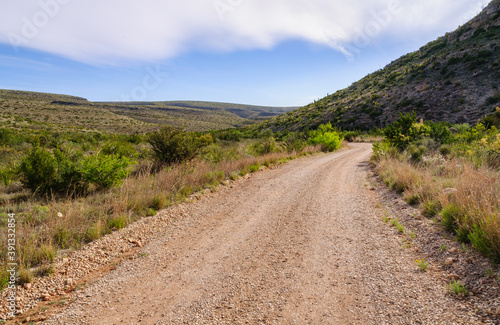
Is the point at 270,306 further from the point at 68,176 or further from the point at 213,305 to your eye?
the point at 68,176

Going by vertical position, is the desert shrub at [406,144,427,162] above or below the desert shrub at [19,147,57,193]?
above

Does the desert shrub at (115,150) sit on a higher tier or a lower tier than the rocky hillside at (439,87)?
lower

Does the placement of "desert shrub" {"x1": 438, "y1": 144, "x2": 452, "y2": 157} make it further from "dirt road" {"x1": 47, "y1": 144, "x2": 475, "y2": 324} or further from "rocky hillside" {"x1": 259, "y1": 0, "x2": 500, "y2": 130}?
"rocky hillside" {"x1": 259, "y1": 0, "x2": 500, "y2": 130}

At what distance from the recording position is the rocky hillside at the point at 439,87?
30812 millimetres

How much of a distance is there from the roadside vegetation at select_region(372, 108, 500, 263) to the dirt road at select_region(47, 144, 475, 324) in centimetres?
103

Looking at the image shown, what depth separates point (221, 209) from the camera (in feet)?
22.8

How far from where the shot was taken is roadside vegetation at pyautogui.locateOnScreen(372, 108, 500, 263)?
3795 millimetres

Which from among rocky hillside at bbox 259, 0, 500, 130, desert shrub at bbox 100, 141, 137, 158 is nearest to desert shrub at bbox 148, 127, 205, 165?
desert shrub at bbox 100, 141, 137, 158

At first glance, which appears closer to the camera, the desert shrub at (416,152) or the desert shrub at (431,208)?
the desert shrub at (431,208)

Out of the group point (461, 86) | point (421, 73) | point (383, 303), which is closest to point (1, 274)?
point (383, 303)

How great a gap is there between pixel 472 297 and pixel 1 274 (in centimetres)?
622

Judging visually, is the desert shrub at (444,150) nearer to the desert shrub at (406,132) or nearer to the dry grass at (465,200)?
the desert shrub at (406,132)

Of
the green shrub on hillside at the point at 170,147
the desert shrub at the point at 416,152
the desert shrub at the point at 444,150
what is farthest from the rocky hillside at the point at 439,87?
the green shrub on hillside at the point at 170,147

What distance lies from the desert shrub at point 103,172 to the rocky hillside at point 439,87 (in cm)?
3624
